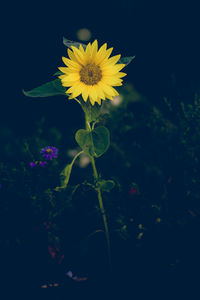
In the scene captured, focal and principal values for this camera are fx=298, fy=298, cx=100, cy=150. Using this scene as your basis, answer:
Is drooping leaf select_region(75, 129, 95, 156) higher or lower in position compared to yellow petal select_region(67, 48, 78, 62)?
lower

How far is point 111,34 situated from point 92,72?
91cm

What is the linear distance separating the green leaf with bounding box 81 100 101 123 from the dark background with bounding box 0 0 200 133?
872mm

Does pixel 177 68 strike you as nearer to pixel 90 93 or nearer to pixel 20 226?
pixel 90 93

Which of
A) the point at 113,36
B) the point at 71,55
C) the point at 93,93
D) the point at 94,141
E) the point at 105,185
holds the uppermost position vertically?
the point at 113,36

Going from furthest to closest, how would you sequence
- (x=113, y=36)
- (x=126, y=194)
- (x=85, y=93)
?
(x=113, y=36) → (x=126, y=194) → (x=85, y=93)

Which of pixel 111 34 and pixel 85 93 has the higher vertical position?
pixel 111 34

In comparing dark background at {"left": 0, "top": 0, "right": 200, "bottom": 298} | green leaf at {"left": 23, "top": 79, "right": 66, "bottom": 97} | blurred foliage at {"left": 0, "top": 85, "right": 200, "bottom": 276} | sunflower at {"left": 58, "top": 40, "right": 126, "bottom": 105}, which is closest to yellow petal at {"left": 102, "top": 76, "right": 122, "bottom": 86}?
sunflower at {"left": 58, "top": 40, "right": 126, "bottom": 105}

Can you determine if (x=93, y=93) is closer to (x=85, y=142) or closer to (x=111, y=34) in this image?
(x=85, y=142)

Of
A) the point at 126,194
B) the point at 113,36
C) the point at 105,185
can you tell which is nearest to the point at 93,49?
the point at 105,185

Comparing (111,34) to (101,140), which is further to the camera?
(111,34)

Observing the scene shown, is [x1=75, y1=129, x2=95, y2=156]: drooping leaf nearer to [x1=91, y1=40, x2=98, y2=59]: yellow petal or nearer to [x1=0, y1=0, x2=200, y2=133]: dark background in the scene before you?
[x1=91, y1=40, x2=98, y2=59]: yellow petal

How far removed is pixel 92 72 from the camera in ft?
Result: 2.70

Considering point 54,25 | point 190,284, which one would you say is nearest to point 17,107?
point 54,25

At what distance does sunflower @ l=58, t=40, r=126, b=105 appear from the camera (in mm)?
779
